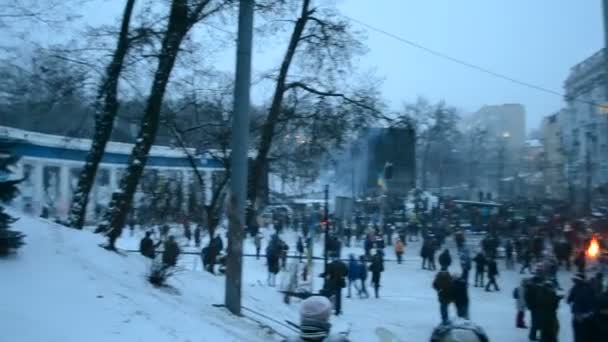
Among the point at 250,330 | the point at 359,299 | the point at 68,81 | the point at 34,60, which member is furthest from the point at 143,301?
the point at 359,299

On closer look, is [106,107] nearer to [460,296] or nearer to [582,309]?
[460,296]

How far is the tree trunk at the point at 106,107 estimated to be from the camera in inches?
567

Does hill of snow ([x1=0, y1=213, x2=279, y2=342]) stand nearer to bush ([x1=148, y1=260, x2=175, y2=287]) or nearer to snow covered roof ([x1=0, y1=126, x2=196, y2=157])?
bush ([x1=148, y1=260, x2=175, y2=287])

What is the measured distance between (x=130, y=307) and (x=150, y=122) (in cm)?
625

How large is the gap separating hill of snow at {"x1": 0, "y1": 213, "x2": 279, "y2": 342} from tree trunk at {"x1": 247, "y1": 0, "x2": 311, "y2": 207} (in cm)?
584

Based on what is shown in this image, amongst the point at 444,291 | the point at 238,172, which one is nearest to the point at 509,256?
the point at 444,291

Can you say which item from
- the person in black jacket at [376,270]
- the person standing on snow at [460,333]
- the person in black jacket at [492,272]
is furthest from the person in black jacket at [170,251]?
the person standing on snow at [460,333]

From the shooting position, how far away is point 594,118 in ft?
185

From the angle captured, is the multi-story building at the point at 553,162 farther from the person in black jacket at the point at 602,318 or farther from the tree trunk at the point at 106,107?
the person in black jacket at the point at 602,318

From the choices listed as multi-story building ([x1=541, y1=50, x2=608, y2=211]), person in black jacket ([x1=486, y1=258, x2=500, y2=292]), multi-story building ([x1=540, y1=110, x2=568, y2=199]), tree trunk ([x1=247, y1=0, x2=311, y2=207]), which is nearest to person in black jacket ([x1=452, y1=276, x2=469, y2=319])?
tree trunk ([x1=247, y1=0, x2=311, y2=207])

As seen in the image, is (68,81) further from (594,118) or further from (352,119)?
(594,118)

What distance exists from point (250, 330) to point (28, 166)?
1354 inches

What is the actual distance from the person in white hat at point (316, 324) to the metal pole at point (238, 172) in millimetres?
7526

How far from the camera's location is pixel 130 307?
28.2ft
